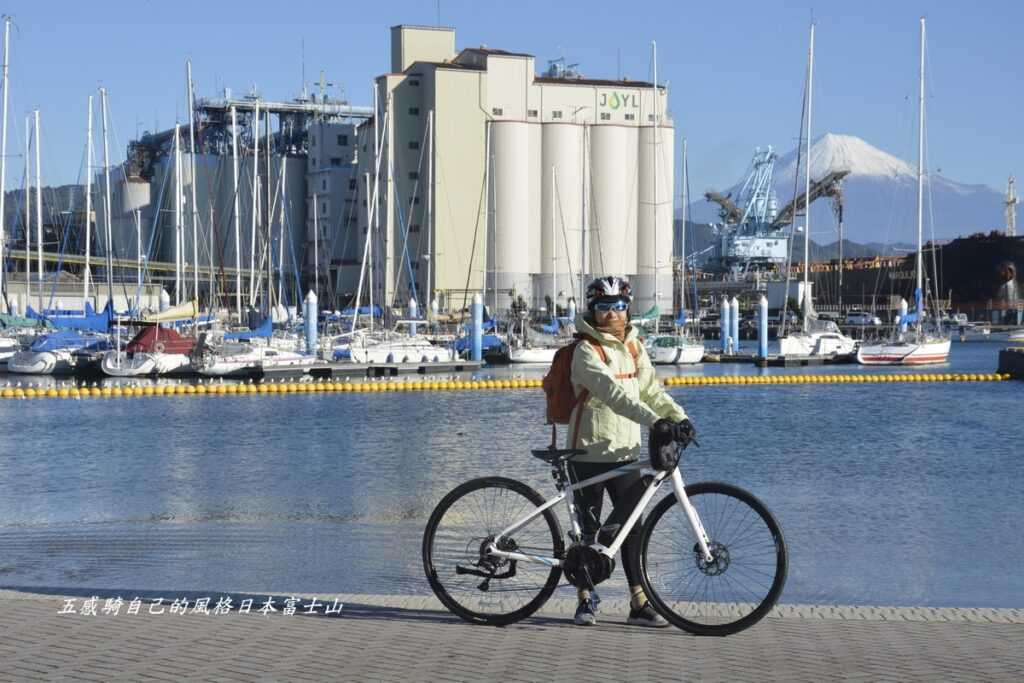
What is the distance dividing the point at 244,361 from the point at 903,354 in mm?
34584

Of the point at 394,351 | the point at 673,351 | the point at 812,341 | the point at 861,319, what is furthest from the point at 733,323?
the point at 861,319

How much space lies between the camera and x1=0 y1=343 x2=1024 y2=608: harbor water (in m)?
13.0

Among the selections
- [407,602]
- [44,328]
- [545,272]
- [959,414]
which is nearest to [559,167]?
[545,272]

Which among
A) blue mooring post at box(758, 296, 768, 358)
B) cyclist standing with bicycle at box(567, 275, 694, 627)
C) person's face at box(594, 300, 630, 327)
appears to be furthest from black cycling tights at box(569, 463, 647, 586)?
blue mooring post at box(758, 296, 768, 358)

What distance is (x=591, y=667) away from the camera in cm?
784

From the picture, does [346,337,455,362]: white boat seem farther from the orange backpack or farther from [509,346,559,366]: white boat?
the orange backpack

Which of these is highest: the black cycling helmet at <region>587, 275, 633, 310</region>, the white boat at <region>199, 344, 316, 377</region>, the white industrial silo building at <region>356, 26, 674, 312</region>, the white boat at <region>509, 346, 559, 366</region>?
the white industrial silo building at <region>356, 26, 674, 312</region>

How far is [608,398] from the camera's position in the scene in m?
9.09

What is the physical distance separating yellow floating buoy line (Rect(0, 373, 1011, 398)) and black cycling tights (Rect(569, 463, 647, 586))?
1488 inches

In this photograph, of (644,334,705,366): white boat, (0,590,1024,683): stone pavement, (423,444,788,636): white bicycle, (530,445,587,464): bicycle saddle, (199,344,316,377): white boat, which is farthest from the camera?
(644,334,705,366): white boat

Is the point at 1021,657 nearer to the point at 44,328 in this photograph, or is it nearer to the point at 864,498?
the point at 864,498

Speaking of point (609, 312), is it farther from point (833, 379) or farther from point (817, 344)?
point (817, 344)

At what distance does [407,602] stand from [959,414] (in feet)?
116

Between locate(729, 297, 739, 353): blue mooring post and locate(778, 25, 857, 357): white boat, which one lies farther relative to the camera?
locate(729, 297, 739, 353): blue mooring post
